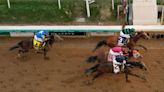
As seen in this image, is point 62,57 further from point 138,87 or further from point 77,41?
point 138,87

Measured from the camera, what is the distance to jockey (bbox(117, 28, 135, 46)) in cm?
912

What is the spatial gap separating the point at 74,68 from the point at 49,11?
301 centimetres

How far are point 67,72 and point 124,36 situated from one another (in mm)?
1696

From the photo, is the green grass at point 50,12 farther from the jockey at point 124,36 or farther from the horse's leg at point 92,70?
the horse's leg at point 92,70

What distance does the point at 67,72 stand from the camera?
361 inches

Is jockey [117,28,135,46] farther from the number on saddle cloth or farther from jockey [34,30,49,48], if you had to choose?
jockey [34,30,49,48]

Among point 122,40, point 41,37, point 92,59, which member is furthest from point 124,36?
point 41,37

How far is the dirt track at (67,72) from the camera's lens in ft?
28.0

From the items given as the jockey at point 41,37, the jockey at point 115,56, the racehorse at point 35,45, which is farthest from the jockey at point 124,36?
the jockey at point 41,37

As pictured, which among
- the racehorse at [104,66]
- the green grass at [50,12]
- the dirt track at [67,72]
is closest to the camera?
the racehorse at [104,66]

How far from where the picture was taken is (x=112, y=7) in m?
11.5

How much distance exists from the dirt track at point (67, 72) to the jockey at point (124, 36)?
0.76m

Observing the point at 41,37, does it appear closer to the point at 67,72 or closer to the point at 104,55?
the point at 67,72

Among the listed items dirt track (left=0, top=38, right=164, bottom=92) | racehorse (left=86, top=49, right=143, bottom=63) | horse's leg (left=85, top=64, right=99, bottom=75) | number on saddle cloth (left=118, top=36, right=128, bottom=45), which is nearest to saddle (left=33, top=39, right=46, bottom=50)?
dirt track (left=0, top=38, right=164, bottom=92)
